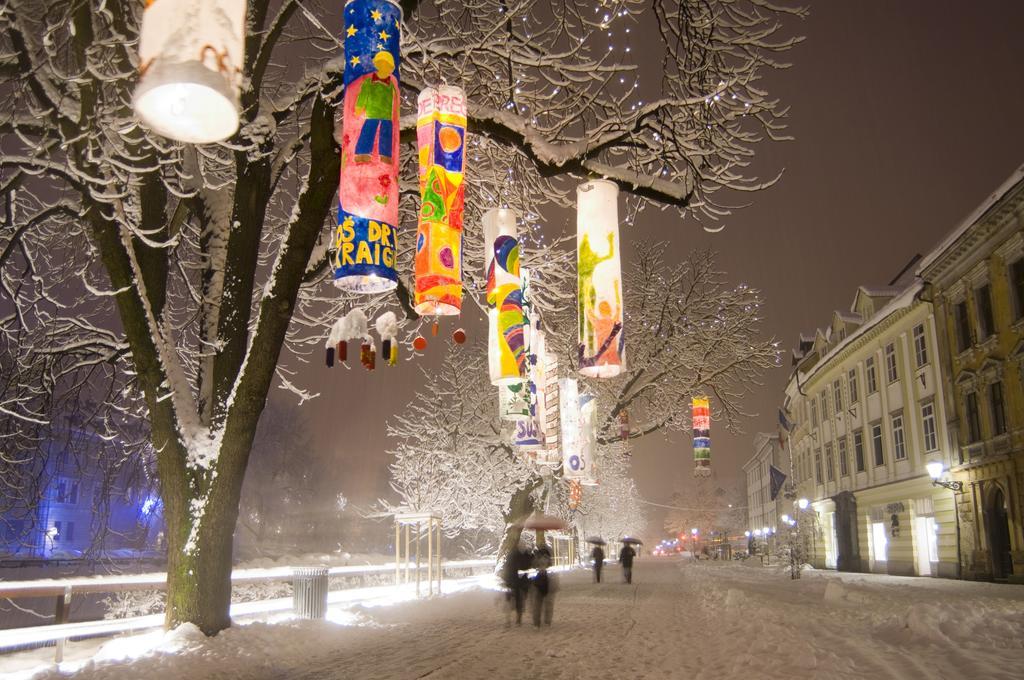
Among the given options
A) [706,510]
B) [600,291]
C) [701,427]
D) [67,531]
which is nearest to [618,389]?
[701,427]

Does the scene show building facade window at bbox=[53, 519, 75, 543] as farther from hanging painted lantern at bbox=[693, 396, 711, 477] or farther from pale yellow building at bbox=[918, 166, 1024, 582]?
pale yellow building at bbox=[918, 166, 1024, 582]

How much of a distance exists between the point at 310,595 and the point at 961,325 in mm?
26316

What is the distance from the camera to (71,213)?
1002 cm

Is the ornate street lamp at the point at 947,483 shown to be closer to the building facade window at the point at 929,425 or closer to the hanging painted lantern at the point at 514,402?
the building facade window at the point at 929,425

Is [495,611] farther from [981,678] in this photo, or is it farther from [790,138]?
[790,138]

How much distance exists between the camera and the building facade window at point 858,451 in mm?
40334

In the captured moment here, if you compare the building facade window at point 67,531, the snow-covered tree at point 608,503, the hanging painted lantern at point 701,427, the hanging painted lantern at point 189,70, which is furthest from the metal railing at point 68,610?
the building facade window at point 67,531

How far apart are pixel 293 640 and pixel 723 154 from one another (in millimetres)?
8838

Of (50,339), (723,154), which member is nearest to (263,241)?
(50,339)

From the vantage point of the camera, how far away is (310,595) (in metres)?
13.4

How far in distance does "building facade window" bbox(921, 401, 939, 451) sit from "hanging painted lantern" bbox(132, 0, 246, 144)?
32.8 metres

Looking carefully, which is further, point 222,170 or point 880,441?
point 880,441

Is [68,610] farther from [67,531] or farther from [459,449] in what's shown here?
[67,531]

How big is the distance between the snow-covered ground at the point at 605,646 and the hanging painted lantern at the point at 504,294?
15.2ft
